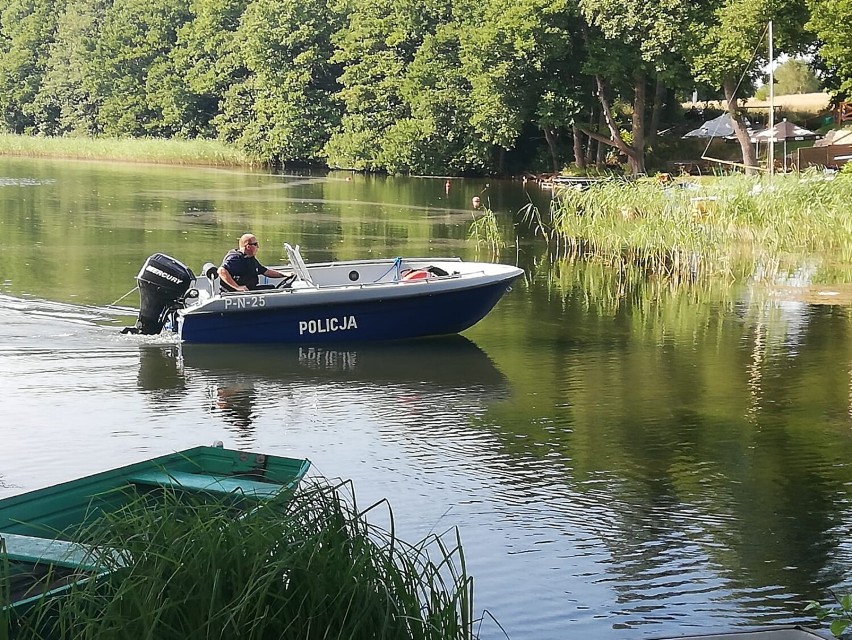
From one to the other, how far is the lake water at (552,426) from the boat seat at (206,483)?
1.44 meters

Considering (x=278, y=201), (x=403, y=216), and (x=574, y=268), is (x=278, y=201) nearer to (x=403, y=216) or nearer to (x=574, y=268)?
(x=403, y=216)

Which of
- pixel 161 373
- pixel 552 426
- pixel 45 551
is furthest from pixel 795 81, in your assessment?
pixel 45 551

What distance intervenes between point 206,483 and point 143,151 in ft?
214

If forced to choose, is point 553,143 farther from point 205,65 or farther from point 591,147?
point 205,65

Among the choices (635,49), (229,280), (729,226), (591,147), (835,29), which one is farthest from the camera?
(591,147)

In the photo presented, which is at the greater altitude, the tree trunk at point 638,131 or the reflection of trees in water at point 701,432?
the tree trunk at point 638,131

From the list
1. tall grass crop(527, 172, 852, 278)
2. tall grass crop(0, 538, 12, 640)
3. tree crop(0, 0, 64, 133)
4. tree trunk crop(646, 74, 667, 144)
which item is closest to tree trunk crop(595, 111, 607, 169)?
tree trunk crop(646, 74, 667, 144)

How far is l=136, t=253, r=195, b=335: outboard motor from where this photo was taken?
14.1m

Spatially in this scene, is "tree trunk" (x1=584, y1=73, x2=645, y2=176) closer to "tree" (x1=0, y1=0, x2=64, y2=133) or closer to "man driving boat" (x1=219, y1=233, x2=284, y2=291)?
"man driving boat" (x1=219, y1=233, x2=284, y2=291)

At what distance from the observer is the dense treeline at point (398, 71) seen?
44.6m

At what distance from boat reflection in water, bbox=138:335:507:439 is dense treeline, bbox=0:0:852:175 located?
986 inches

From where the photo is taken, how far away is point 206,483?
6668 mm

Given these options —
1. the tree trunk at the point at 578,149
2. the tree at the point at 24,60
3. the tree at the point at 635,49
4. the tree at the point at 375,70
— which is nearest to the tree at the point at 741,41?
the tree at the point at 635,49

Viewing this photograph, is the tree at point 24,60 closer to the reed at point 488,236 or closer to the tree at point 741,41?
the tree at point 741,41
